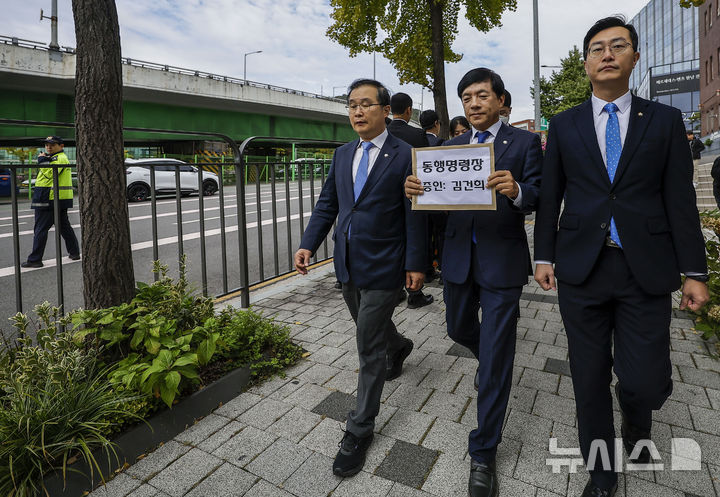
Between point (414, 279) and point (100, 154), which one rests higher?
point (100, 154)

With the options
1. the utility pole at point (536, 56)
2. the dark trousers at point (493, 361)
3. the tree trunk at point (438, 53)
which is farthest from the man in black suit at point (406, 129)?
the utility pole at point (536, 56)

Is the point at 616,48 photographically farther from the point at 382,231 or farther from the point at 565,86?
the point at 565,86

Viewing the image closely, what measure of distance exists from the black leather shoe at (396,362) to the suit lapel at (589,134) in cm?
198

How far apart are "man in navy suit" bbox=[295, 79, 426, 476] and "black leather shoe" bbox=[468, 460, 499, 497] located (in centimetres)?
59

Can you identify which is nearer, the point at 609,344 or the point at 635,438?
the point at 609,344

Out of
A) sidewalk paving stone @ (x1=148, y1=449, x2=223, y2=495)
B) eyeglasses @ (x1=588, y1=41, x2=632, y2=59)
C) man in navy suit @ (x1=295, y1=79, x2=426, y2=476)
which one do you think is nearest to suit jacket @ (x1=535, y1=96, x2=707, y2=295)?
eyeglasses @ (x1=588, y1=41, x2=632, y2=59)

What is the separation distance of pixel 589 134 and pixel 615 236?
0.48m

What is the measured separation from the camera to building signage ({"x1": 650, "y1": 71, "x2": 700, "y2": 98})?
6688cm

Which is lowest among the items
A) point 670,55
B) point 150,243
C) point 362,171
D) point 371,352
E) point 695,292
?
point 371,352

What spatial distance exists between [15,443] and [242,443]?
42.7 inches

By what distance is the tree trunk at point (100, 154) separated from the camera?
124 inches

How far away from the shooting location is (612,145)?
219 centimetres

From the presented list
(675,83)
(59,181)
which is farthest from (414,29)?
(675,83)

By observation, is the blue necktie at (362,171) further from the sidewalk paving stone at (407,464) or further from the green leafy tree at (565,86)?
the green leafy tree at (565,86)
